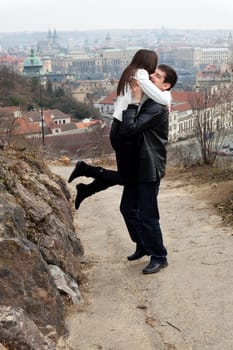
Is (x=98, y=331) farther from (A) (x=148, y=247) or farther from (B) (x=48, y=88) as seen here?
(B) (x=48, y=88)

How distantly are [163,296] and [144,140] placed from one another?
1.05 m

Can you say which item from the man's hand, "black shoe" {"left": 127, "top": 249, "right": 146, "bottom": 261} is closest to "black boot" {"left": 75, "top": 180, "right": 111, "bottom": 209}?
"black shoe" {"left": 127, "top": 249, "right": 146, "bottom": 261}

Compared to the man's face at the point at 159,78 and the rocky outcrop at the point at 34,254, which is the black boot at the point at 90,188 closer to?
the rocky outcrop at the point at 34,254

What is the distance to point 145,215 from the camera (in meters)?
4.18

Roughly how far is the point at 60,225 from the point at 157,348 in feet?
5.07

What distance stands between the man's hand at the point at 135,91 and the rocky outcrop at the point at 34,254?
1.05 meters

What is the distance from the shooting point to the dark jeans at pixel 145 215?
4133 millimetres

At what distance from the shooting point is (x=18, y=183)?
4.48 metres

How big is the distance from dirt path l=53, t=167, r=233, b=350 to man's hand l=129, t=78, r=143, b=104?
1275 millimetres

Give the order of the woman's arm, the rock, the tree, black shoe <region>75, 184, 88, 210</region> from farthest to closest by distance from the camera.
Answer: the tree → black shoe <region>75, 184, 88, 210</region> → the woman's arm → the rock

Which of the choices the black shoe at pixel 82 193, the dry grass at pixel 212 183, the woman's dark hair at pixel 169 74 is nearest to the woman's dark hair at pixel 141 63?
the woman's dark hair at pixel 169 74

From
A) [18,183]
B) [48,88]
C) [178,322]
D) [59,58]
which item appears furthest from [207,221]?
[59,58]

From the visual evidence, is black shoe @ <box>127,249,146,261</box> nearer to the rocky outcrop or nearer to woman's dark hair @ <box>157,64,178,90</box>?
the rocky outcrop

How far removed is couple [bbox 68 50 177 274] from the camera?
3895mm
